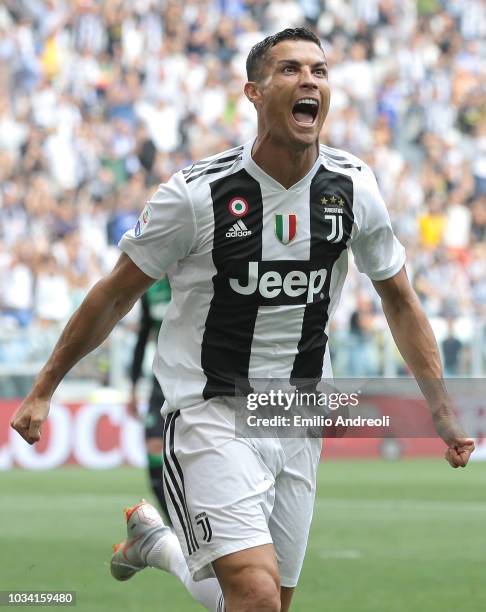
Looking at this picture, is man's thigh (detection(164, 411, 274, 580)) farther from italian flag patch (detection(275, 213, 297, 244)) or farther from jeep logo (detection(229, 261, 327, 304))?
italian flag patch (detection(275, 213, 297, 244))

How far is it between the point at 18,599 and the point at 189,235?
11.2 feet

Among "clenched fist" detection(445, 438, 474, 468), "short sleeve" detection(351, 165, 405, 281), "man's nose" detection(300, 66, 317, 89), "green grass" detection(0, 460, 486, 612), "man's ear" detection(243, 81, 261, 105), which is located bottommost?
"green grass" detection(0, 460, 486, 612)

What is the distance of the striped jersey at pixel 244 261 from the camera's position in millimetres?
5492

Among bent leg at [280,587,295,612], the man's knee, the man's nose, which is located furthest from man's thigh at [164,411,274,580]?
the man's nose

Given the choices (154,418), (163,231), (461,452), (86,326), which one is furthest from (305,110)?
(154,418)

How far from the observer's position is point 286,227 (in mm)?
5539

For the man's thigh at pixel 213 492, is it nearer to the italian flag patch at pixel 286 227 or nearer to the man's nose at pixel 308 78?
the italian flag patch at pixel 286 227

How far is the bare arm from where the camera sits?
574 centimetres

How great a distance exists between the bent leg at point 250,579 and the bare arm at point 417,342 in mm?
943

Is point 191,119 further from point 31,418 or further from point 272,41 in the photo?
point 31,418

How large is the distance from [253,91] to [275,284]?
757 millimetres

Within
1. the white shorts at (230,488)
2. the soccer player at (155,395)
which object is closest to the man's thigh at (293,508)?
the white shorts at (230,488)

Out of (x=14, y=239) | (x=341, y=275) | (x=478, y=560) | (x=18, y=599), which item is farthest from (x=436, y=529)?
(x=14, y=239)

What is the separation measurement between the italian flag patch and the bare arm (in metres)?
0.49
